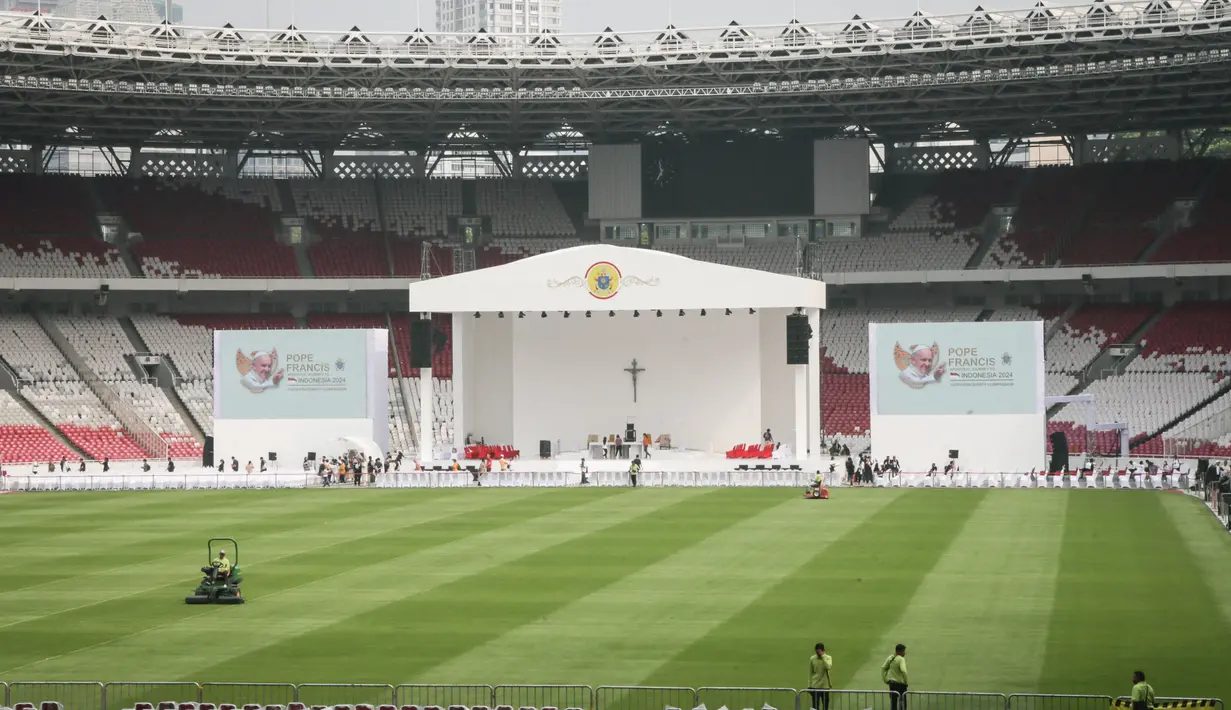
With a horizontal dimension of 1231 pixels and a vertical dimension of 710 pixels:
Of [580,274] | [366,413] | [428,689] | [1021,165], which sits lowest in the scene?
[428,689]

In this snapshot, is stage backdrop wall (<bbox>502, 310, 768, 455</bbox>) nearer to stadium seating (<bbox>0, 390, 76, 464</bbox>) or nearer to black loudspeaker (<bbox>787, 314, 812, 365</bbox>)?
black loudspeaker (<bbox>787, 314, 812, 365</bbox>)

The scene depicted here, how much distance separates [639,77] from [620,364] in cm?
1297

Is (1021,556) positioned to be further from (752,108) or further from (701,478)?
(752,108)

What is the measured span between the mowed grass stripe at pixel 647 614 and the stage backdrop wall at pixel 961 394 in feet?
57.5

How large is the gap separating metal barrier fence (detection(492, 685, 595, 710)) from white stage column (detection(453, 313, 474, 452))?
45544 mm

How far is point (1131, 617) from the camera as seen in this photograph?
98.6 feet

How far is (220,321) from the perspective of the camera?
87438 mm

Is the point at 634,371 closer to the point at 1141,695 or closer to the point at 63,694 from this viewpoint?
the point at 63,694

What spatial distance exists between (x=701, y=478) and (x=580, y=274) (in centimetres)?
1011

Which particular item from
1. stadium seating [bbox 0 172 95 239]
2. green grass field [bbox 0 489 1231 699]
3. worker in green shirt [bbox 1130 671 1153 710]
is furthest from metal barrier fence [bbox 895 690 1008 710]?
stadium seating [bbox 0 172 95 239]

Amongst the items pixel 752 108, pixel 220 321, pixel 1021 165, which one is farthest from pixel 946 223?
pixel 220 321

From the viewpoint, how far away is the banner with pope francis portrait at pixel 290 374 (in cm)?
6744

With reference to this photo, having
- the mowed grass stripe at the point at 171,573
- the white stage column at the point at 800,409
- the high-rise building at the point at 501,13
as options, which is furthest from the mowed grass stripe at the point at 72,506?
the high-rise building at the point at 501,13

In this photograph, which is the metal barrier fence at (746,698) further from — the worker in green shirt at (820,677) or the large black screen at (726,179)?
the large black screen at (726,179)
